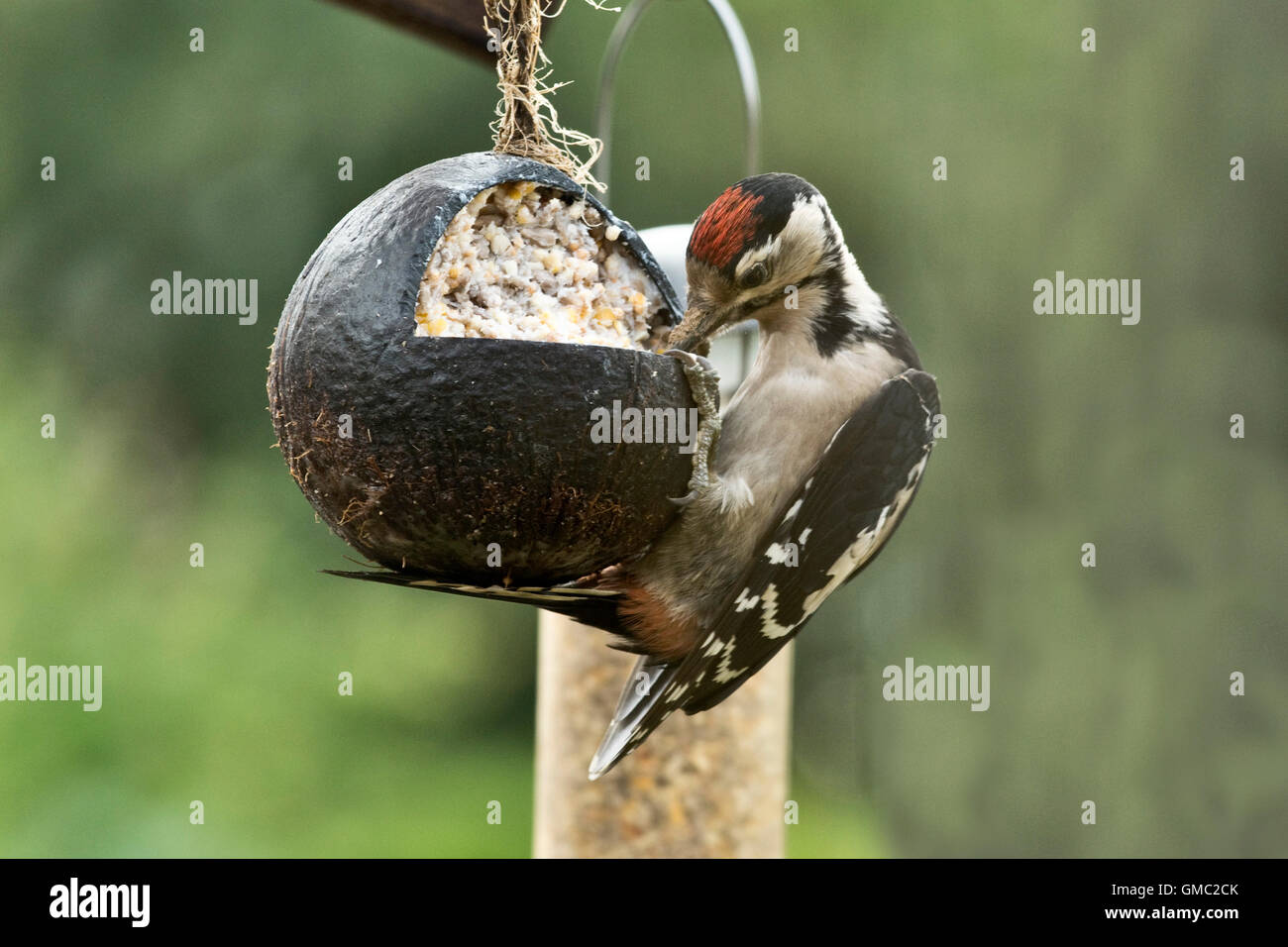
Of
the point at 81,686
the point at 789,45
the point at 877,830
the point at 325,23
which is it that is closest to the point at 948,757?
the point at 877,830

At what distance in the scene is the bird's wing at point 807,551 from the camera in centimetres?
198

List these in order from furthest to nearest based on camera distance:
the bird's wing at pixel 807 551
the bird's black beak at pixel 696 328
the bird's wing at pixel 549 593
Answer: the bird's wing at pixel 807 551
the bird's black beak at pixel 696 328
the bird's wing at pixel 549 593

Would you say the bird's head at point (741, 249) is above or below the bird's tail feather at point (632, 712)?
above

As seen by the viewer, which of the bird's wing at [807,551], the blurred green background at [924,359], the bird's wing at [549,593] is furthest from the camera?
the blurred green background at [924,359]

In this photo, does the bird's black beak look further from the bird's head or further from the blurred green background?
the blurred green background

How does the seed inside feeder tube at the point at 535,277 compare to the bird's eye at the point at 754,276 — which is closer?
the seed inside feeder tube at the point at 535,277

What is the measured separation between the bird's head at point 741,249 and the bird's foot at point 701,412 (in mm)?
63

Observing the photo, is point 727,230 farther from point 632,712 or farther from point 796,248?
point 632,712

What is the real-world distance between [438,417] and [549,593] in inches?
13.9

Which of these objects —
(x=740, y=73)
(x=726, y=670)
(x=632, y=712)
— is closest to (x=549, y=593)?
(x=632, y=712)

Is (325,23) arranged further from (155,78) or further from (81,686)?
(81,686)

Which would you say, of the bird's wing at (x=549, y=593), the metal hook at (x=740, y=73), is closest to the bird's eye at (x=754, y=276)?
the bird's wing at (x=549, y=593)

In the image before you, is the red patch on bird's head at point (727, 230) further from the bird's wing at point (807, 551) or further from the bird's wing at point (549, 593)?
the bird's wing at point (549, 593)

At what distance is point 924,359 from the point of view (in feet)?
16.1
